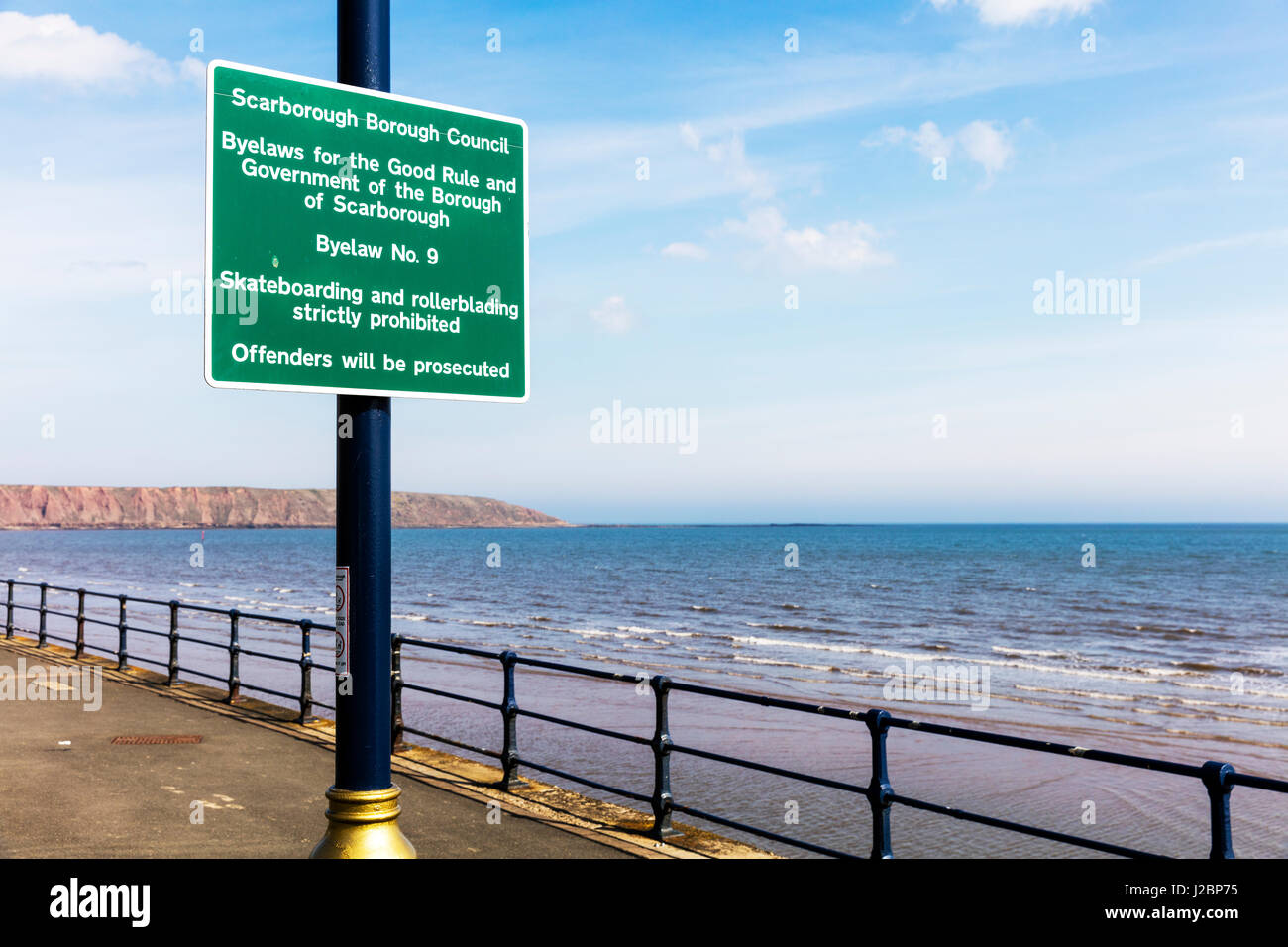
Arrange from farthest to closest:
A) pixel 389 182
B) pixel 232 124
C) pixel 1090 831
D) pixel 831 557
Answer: pixel 831 557 < pixel 1090 831 < pixel 389 182 < pixel 232 124

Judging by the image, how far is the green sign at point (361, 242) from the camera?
4020 mm

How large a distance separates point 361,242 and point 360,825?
87.0 inches

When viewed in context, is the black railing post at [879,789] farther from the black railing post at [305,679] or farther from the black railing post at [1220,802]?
the black railing post at [305,679]

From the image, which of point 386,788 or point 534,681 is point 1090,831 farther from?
point 534,681

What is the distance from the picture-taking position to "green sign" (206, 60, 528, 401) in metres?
4.02

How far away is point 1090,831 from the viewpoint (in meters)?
11.2

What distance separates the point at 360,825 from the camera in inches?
159

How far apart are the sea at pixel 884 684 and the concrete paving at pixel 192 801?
5.49ft
